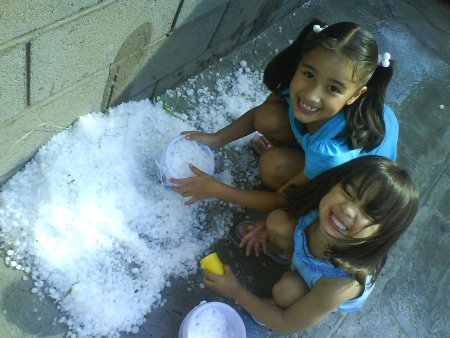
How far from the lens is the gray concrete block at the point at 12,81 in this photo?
1344 millimetres

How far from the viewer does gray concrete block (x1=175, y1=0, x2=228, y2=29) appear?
5.96ft

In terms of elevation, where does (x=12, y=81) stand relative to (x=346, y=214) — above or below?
below

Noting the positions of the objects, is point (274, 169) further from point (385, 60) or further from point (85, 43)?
point (85, 43)

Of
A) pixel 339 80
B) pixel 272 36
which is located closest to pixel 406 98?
pixel 272 36

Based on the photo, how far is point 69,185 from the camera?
5.74 feet

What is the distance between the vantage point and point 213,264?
175 cm

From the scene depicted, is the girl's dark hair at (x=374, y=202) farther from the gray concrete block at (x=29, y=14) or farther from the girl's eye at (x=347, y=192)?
the gray concrete block at (x=29, y=14)

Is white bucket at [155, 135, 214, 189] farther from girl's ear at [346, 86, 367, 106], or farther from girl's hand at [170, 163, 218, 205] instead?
girl's ear at [346, 86, 367, 106]

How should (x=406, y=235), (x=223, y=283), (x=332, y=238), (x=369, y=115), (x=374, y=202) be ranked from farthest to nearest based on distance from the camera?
1. (x=406, y=235)
2. (x=223, y=283)
3. (x=369, y=115)
4. (x=332, y=238)
5. (x=374, y=202)

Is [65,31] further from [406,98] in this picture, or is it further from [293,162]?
[406,98]

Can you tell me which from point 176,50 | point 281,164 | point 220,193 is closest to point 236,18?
Result: point 176,50

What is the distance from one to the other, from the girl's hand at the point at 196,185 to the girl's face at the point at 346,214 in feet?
1.46

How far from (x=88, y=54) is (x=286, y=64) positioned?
671mm

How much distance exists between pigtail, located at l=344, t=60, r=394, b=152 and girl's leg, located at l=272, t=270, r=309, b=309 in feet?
1.59
